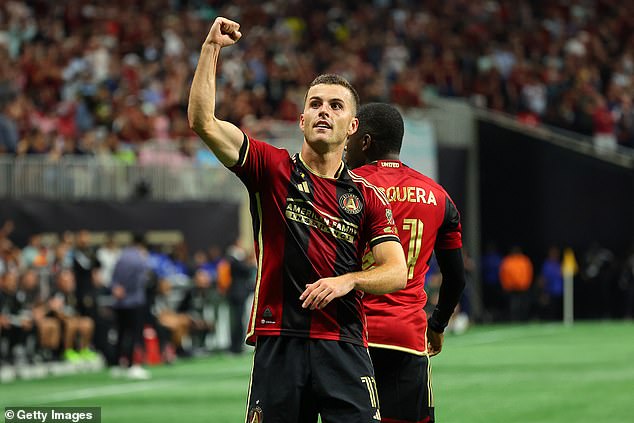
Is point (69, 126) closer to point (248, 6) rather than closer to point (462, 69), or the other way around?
point (248, 6)

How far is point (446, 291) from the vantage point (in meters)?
7.74

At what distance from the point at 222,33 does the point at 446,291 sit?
248 cm

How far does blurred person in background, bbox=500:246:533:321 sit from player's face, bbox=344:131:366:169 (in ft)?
89.9

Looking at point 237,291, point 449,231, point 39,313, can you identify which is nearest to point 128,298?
point 39,313

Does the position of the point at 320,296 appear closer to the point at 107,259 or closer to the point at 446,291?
the point at 446,291

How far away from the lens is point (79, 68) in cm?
2725

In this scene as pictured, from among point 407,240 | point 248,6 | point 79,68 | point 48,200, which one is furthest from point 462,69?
point 407,240

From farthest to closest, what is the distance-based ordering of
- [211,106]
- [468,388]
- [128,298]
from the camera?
[128,298] < [468,388] < [211,106]

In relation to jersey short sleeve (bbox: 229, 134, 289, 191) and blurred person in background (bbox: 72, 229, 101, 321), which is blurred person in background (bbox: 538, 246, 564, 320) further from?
jersey short sleeve (bbox: 229, 134, 289, 191)

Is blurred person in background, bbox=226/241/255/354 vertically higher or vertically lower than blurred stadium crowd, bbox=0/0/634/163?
lower

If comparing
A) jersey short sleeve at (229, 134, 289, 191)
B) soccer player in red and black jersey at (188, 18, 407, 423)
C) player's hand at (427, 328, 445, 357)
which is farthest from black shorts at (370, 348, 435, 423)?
jersey short sleeve at (229, 134, 289, 191)

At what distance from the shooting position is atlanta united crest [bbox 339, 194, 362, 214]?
6234 mm

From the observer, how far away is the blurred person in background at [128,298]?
20.1 meters

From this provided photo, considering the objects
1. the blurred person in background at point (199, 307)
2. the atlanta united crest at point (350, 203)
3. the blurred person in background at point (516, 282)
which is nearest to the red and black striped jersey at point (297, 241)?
the atlanta united crest at point (350, 203)
